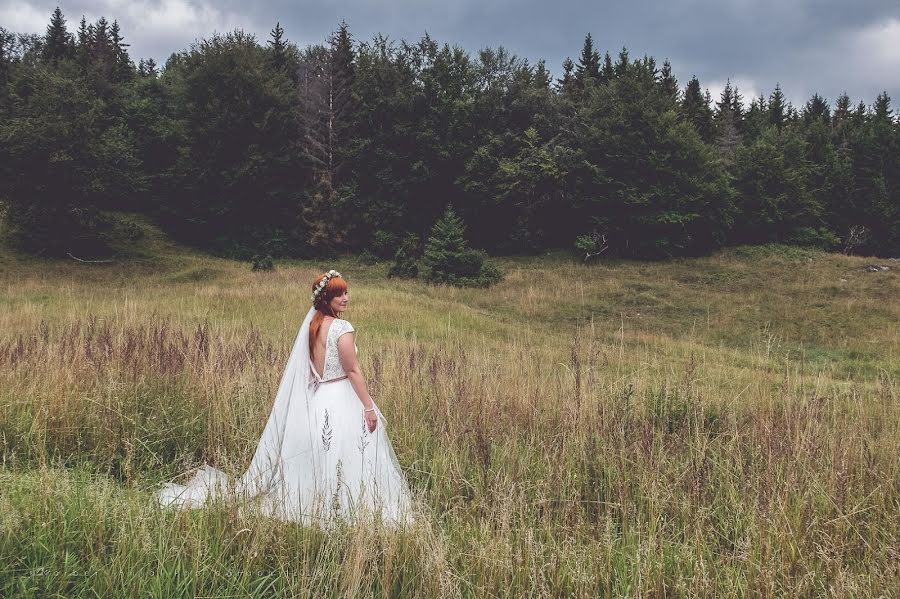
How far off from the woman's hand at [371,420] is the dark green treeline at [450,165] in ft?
101

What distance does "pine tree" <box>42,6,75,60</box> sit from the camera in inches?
2096

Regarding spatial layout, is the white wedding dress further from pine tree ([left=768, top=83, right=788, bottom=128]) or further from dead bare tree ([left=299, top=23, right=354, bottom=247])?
pine tree ([left=768, top=83, right=788, bottom=128])

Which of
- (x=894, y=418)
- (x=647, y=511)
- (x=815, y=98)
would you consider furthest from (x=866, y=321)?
Answer: (x=815, y=98)

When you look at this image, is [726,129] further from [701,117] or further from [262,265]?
[262,265]

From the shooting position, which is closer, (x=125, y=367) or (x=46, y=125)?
(x=125, y=367)

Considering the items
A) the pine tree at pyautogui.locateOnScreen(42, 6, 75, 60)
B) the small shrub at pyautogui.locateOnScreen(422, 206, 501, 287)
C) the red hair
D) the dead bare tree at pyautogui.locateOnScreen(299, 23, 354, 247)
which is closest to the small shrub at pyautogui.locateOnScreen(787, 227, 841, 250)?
the small shrub at pyautogui.locateOnScreen(422, 206, 501, 287)

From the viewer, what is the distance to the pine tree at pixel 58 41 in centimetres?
5325

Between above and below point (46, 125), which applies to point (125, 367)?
below

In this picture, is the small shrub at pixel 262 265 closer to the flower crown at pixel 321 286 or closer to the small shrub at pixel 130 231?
the small shrub at pixel 130 231

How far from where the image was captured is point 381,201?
37406mm

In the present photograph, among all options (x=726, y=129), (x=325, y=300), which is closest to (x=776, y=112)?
(x=726, y=129)

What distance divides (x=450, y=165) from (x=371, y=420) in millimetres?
35655

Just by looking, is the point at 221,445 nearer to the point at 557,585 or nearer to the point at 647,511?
the point at 557,585

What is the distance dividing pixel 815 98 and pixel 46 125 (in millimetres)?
80563
